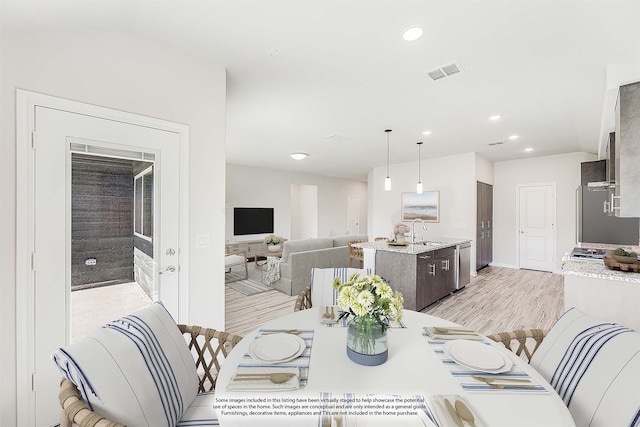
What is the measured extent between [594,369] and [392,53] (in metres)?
2.26

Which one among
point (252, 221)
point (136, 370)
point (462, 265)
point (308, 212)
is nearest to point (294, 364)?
point (136, 370)

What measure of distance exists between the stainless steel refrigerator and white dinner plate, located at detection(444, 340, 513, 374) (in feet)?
15.4

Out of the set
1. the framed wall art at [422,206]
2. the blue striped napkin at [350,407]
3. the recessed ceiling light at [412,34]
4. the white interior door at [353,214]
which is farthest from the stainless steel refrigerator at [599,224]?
the white interior door at [353,214]

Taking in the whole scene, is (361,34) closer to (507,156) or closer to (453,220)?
(453,220)

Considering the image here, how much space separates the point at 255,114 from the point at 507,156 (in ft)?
18.5

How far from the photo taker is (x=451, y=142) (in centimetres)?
505

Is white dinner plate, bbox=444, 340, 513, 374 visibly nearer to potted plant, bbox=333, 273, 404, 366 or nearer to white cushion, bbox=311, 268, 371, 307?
potted plant, bbox=333, 273, 404, 366

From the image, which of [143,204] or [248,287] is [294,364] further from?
[248,287]

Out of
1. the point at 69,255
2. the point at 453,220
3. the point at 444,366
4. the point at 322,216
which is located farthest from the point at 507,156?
the point at 69,255

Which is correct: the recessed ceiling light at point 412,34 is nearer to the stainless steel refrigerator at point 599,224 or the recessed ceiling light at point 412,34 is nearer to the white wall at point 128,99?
the white wall at point 128,99

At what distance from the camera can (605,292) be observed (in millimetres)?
2242

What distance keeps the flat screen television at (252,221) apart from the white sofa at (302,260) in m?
2.85

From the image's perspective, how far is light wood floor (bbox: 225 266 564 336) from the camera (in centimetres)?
333

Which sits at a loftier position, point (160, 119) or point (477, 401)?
point (160, 119)
